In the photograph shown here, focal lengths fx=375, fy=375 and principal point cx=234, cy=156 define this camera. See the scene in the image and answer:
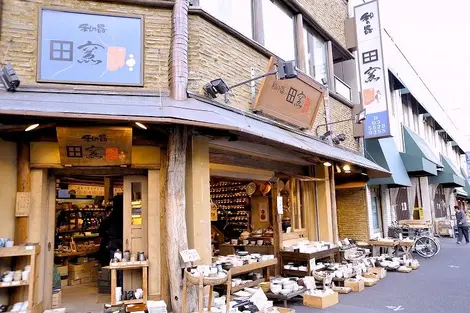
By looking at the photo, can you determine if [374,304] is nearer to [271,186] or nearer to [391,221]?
[271,186]

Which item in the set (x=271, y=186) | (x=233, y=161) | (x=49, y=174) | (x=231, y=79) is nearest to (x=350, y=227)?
(x=271, y=186)

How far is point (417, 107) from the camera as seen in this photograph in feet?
→ 83.0

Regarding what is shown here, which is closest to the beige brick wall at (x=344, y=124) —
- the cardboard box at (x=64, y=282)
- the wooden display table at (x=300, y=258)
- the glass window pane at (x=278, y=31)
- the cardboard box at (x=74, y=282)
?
the glass window pane at (x=278, y=31)

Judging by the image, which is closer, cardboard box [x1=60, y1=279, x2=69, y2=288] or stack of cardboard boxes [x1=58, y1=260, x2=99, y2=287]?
cardboard box [x1=60, y1=279, x2=69, y2=288]

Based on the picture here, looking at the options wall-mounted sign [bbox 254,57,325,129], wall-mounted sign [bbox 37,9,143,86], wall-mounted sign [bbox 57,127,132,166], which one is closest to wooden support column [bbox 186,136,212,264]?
wall-mounted sign [bbox 57,127,132,166]

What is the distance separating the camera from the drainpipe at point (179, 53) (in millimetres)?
6734

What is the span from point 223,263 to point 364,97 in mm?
9148

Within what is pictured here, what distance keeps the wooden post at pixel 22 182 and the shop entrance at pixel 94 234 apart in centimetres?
72

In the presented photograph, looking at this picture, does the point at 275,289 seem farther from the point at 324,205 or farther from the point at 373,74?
the point at 373,74

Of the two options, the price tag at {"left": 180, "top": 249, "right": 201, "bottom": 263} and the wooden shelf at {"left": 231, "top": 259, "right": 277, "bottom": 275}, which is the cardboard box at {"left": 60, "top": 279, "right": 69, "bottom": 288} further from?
the price tag at {"left": 180, "top": 249, "right": 201, "bottom": 263}

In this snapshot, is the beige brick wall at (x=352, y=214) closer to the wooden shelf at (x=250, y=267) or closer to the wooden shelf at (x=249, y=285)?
the wooden shelf at (x=250, y=267)

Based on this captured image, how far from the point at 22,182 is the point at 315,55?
388 inches

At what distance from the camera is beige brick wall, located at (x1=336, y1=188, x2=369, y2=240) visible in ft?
50.1

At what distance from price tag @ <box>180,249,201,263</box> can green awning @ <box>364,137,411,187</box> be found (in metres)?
10.7
